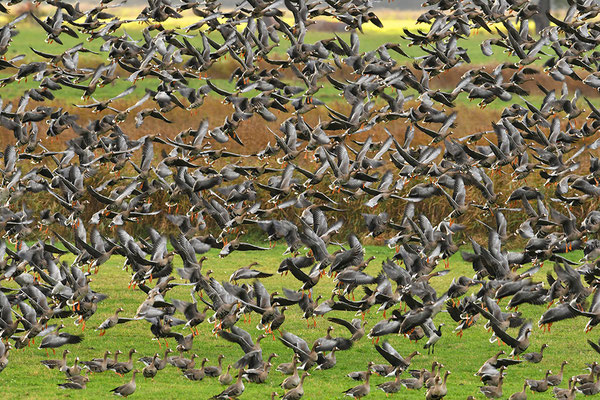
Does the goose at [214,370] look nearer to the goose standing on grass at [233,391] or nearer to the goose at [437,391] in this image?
the goose standing on grass at [233,391]

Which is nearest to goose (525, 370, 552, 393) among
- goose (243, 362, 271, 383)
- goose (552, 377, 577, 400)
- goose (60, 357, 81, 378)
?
goose (552, 377, 577, 400)

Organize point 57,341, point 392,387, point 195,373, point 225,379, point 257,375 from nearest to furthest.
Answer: point 57,341, point 257,375, point 392,387, point 225,379, point 195,373

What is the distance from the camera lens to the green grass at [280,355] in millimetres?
15203

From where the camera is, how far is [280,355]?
58.9 feet

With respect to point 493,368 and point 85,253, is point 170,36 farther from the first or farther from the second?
point 493,368

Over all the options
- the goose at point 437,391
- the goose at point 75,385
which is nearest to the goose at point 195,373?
the goose at point 75,385

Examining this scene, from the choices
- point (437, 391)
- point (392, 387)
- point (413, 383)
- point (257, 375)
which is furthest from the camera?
point (413, 383)

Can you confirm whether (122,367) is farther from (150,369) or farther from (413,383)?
(413,383)

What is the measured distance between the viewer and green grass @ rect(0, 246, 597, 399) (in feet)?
49.9

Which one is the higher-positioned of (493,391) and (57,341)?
(57,341)

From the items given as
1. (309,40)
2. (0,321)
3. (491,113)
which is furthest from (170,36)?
(309,40)

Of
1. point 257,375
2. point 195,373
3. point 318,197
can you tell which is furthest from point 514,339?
point 195,373

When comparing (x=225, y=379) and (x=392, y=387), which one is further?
(x=225, y=379)

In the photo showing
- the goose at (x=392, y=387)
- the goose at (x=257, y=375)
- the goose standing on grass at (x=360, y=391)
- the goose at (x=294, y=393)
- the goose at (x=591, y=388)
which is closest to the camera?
the goose at (x=294, y=393)
